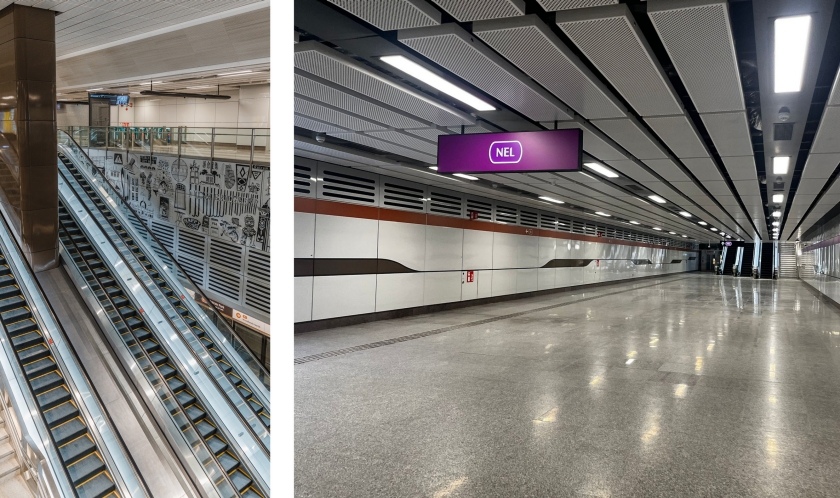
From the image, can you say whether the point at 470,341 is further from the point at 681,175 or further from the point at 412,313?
the point at 681,175

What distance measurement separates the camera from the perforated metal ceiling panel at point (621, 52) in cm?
323

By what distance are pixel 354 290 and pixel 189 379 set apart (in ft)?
22.8

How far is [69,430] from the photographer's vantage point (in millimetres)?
4590

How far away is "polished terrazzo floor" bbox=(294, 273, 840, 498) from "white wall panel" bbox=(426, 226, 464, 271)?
2793 millimetres

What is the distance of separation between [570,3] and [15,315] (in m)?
5.02

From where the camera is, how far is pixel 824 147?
21.9 ft

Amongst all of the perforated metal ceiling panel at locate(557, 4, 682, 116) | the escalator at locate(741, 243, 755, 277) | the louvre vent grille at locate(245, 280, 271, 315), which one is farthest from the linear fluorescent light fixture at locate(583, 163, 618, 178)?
the escalator at locate(741, 243, 755, 277)

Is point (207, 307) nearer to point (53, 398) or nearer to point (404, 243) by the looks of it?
point (53, 398)

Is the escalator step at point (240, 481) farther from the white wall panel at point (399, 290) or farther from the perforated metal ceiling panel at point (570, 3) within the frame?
the white wall panel at point (399, 290)

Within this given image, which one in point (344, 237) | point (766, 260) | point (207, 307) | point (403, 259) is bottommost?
point (766, 260)

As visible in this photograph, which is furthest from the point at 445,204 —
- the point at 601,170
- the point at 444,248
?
the point at 601,170

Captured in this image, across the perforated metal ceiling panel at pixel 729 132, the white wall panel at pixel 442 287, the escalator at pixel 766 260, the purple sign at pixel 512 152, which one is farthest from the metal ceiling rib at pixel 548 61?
the escalator at pixel 766 260

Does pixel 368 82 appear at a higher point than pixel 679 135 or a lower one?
higher

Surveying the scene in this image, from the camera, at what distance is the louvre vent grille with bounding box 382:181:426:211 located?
9969 millimetres
